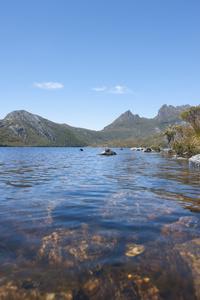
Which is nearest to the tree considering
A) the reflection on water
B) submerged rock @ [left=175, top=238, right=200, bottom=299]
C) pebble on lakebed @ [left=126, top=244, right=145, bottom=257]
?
the reflection on water

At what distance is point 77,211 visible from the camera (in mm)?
8352

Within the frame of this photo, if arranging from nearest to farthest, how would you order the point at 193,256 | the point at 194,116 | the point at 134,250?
1. the point at 193,256
2. the point at 134,250
3. the point at 194,116

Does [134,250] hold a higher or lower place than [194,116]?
lower

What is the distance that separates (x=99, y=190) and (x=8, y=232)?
7.26 meters

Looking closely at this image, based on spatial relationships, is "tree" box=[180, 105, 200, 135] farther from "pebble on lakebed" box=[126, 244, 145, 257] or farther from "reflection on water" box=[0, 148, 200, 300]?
"pebble on lakebed" box=[126, 244, 145, 257]

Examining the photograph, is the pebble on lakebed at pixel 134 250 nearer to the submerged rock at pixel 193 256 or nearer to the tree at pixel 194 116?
the submerged rock at pixel 193 256

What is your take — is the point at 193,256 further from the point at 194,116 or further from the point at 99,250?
the point at 194,116

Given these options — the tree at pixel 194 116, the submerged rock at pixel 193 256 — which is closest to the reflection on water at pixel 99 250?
the submerged rock at pixel 193 256

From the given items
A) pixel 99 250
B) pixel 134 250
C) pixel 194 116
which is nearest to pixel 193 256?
pixel 134 250

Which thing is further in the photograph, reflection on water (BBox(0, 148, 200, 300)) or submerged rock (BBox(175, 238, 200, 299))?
submerged rock (BBox(175, 238, 200, 299))

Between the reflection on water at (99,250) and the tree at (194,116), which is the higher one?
the tree at (194,116)

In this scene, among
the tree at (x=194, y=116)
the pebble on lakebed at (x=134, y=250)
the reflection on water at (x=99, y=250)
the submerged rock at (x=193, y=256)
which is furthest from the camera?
the tree at (x=194, y=116)

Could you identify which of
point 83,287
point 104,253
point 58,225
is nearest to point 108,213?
point 58,225

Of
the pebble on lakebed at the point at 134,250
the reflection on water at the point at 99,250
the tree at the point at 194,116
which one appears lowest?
the reflection on water at the point at 99,250
